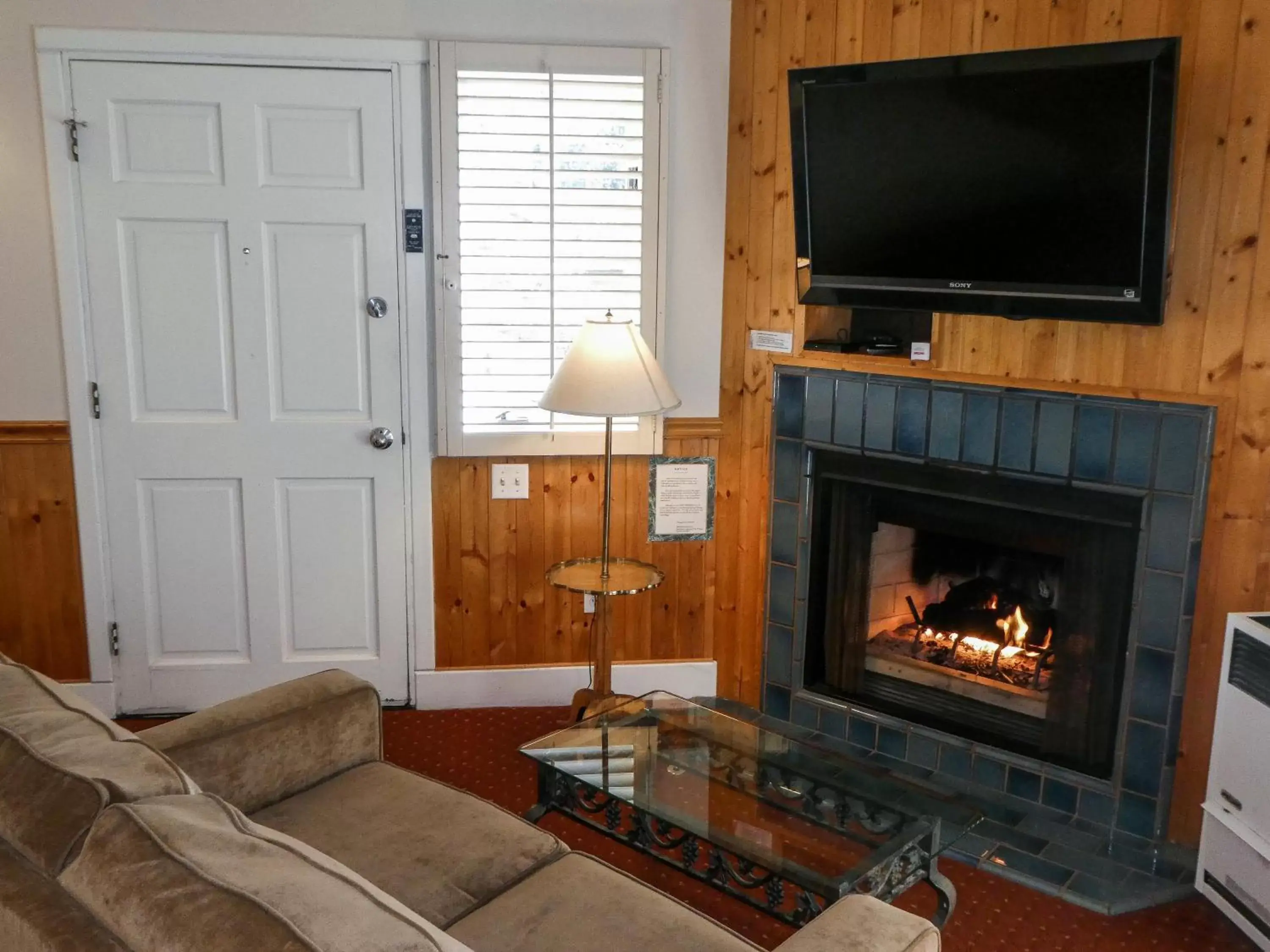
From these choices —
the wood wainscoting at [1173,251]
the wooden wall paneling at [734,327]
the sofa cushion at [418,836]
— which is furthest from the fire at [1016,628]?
the sofa cushion at [418,836]

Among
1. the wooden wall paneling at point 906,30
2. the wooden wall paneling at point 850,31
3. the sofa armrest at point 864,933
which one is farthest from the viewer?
the wooden wall paneling at point 850,31

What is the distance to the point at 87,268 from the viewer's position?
3.39m

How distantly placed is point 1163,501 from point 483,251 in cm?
201

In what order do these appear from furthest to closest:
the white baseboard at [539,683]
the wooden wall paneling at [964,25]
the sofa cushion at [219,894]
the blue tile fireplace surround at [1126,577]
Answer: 1. the white baseboard at [539,683]
2. the wooden wall paneling at [964,25]
3. the blue tile fireplace surround at [1126,577]
4. the sofa cushion at [219,894]

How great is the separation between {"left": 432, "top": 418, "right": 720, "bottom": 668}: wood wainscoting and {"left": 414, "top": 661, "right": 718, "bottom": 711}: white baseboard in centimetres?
3

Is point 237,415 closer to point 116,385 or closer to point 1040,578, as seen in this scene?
point 116,385

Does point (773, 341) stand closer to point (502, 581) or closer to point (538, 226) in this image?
point (538, 226)

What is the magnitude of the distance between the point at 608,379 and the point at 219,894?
6.69 ft

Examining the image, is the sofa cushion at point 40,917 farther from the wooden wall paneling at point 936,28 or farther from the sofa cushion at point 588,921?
the wooden wall paneling at point 936,28

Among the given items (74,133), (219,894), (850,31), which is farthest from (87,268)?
(219,894)

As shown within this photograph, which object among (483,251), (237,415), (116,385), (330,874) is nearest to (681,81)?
(483,251)

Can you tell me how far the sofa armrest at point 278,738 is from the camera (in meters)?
2.17

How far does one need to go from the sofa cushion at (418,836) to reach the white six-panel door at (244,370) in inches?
55.3

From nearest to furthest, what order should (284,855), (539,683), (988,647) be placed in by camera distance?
(284,855), (988,647), (539,683)
